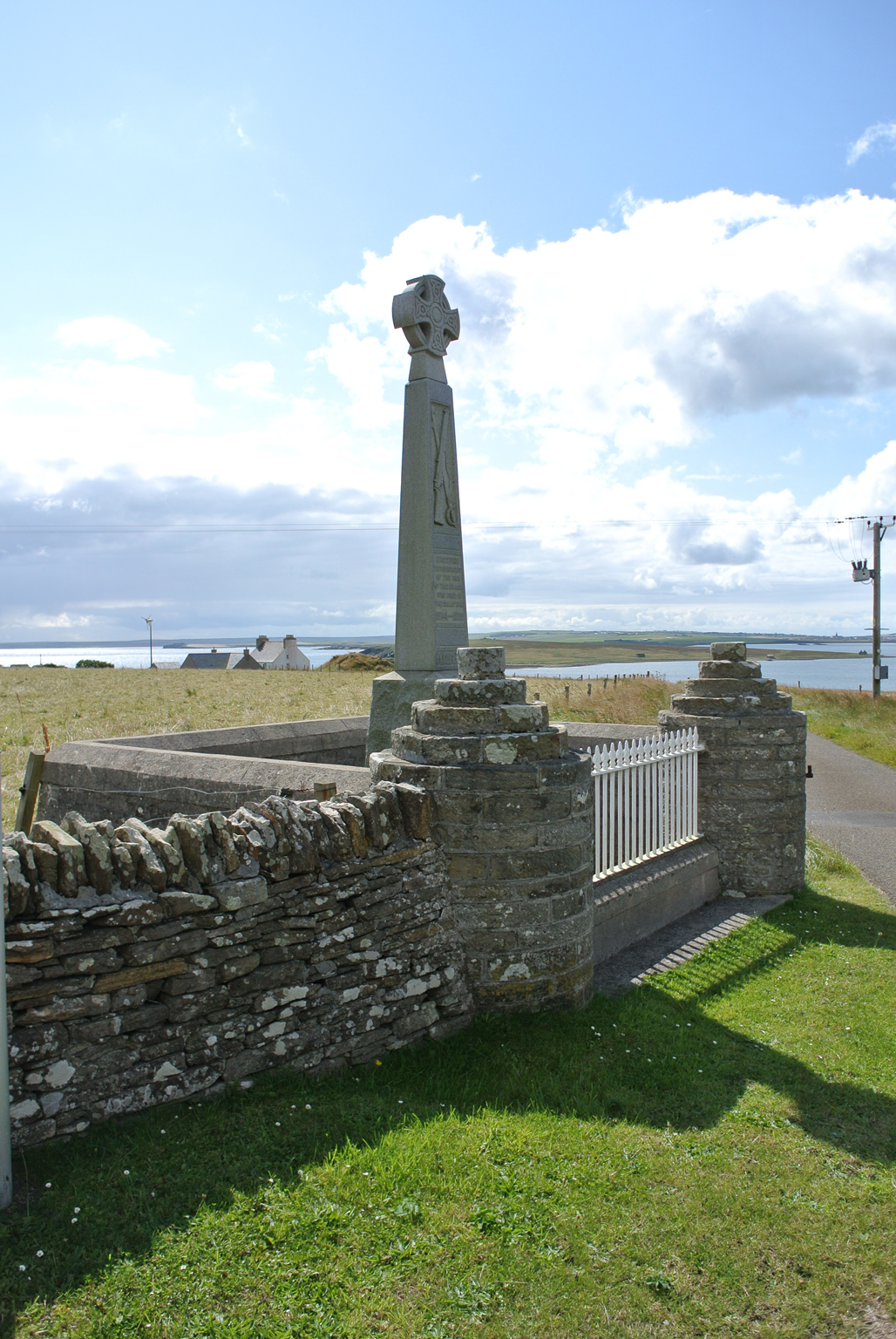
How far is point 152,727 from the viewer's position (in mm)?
18219

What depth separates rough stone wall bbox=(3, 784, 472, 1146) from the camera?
10.8 feet

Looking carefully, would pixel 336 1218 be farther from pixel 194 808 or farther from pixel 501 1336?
pixel 194 808

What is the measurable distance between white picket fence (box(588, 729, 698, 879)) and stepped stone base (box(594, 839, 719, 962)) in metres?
0.12

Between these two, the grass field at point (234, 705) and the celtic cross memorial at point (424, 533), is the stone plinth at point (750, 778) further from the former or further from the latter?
the grass field at point (234, 705)

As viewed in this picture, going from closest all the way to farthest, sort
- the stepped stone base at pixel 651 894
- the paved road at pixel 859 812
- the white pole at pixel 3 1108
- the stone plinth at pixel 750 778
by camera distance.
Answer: the white pole at pixel 3 1108, the stepped stone base at pixel 651 894, the stone plinth at pixel 750 778, the paved road at pixel 859 812

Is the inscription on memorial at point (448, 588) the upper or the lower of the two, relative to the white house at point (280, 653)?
upper

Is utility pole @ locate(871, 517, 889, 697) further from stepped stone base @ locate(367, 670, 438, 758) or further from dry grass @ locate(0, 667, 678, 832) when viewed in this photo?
stepped stone base @ locate(367, 670, 438, 758)

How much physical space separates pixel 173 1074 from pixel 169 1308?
1080mm

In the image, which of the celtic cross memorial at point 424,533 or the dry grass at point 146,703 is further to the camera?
the dry grass at point 146,703

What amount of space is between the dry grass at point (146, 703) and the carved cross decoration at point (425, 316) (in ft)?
22.5

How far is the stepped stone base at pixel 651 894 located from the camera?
20.8 ft

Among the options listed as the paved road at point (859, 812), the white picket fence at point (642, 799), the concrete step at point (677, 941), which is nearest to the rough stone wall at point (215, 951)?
the concrete step at point (677, 941)

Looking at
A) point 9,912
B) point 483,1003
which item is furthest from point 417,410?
point 9,912

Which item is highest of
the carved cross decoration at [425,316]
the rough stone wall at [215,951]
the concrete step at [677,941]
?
the carved cross decoration at [425,316]
